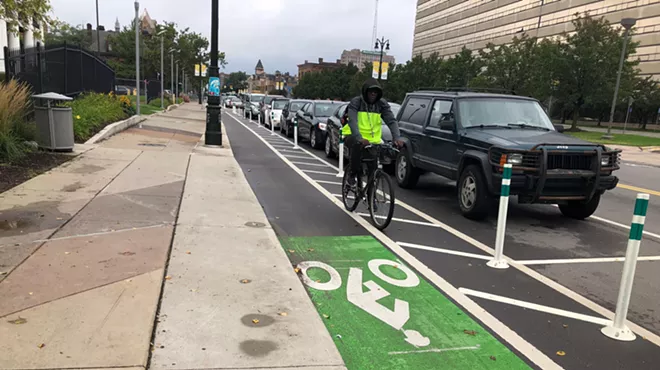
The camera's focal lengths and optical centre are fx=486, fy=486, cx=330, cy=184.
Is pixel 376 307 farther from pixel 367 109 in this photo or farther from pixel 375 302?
pixel 367 109

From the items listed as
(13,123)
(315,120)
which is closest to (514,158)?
(13,123)

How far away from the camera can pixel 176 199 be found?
291 inches

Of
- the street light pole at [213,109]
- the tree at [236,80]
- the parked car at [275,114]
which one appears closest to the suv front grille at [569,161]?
the street light pole at [213,109]

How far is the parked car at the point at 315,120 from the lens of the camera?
16312 mm

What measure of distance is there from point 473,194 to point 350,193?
74.4 inches

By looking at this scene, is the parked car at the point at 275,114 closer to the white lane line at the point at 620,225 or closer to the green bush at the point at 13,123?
the green bush at the point at 13,123

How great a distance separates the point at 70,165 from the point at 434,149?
275 inches

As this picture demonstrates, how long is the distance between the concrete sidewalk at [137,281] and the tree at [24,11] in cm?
259

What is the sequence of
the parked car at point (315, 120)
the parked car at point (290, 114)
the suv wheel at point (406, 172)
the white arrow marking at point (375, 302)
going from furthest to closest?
the parked car at point (290, 114) < the parked car at point (315, 120) < the suv wheel at point (406, 172) < the white arrow marking at point (375, 302)

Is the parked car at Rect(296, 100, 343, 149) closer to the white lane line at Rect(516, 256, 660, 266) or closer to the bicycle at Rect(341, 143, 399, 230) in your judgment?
the bicycle at Rect(341, 143, 399, 230)

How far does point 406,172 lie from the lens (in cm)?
976

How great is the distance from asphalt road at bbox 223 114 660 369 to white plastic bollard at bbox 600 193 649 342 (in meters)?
0.09

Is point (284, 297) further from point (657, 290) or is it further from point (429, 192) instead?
point (429, 192)

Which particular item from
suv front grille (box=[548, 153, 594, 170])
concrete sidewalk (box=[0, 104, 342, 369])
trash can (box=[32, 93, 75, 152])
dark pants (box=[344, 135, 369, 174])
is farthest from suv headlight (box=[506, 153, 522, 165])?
trash can (box=[32, 93, 75, 152])
